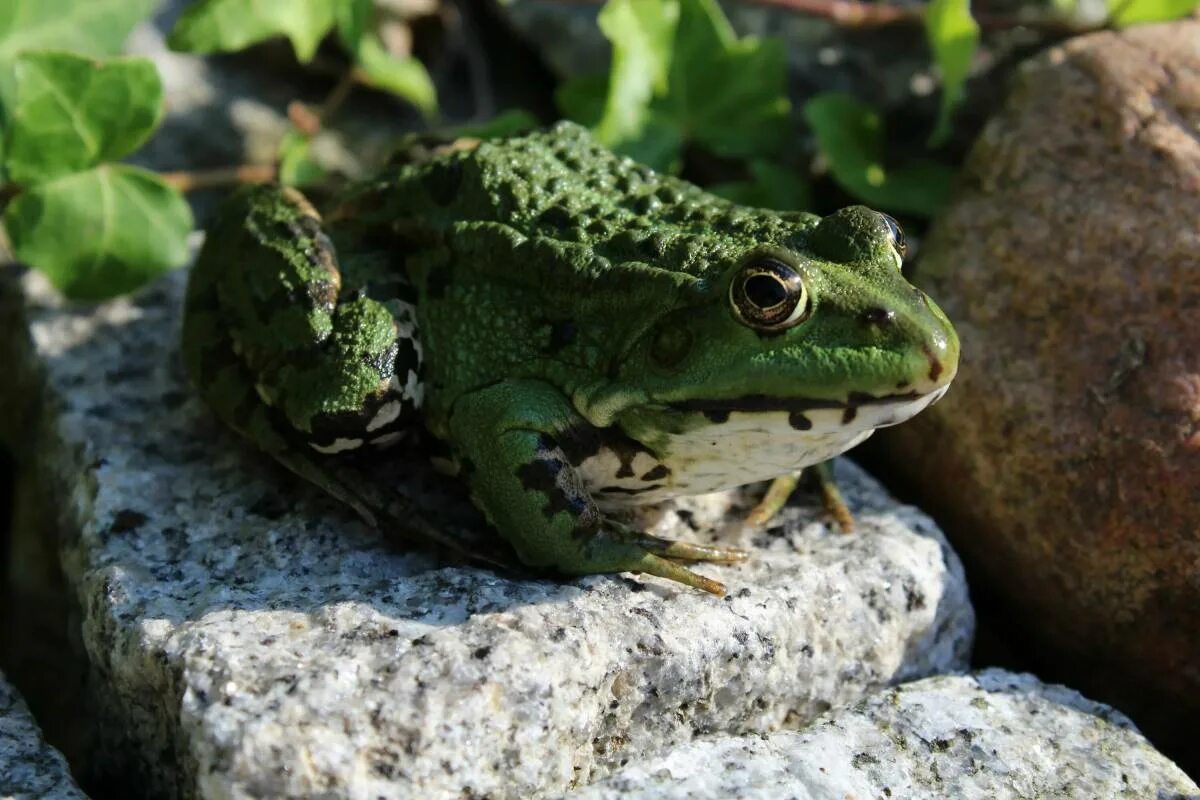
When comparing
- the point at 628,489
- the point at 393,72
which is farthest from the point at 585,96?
the point at 628,489

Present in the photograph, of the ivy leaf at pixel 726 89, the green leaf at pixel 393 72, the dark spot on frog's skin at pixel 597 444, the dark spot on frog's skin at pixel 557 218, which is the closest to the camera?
the dark spot on frog's skin at pixel 597 444

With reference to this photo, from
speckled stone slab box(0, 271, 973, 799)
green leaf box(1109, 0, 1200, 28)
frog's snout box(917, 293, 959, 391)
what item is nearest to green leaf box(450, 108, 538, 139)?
speckled stone slab box(0, 271, 973, 799)

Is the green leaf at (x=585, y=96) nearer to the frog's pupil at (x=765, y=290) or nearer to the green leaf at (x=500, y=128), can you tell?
the green leaf at (x=500, y=128)

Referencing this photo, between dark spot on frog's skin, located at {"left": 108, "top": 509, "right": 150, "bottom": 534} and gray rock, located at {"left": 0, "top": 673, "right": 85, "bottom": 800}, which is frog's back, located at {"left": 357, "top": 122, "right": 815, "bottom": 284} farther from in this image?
gray rock, located at {"left": 0, "top": 673, "right": 85, "bottom": 800}

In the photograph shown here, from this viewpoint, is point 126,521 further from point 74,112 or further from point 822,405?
point 822,405

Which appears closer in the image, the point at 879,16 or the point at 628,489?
the point at 628,489

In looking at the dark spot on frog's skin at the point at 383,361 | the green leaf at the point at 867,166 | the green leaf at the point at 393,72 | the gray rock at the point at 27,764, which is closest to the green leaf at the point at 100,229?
the green leaf at the point at 393,72

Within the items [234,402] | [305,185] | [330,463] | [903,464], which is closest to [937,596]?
[903,464]
